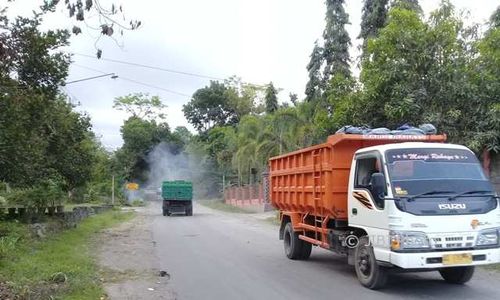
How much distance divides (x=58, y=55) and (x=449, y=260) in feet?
36.5

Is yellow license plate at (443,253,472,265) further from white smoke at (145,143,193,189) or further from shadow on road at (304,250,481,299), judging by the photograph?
white smoke at (145,143,193,189)

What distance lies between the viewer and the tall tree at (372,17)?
26.8 meters

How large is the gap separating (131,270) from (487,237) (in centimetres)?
685

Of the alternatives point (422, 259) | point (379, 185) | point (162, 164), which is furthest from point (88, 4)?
point (162, 164)

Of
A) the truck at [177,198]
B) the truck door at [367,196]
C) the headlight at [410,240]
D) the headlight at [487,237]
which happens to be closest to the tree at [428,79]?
the truck door at [367,196]

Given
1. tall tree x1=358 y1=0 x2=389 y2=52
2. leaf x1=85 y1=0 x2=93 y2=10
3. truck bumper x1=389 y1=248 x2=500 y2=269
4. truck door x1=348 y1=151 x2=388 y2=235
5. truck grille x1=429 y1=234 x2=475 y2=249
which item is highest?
tall tree x1=358 y1=0 x2=389 y2=52

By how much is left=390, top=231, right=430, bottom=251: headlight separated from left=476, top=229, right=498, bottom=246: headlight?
855 millimetres

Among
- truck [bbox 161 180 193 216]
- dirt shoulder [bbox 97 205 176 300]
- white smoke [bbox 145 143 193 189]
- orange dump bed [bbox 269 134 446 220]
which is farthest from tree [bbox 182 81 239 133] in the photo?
orange dump bed [bbox 269 134 446 220]

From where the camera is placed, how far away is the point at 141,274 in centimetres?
1132

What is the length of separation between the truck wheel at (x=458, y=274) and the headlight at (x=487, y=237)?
87 centimetres

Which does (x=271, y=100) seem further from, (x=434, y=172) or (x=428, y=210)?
(x=428, y=210)

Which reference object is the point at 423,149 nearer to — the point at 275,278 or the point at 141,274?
the point at 275,278

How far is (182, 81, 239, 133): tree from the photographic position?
77.9 metres

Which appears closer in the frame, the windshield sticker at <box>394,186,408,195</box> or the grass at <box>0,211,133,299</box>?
the windshield sticker at <box>394,186,408,195</box>
